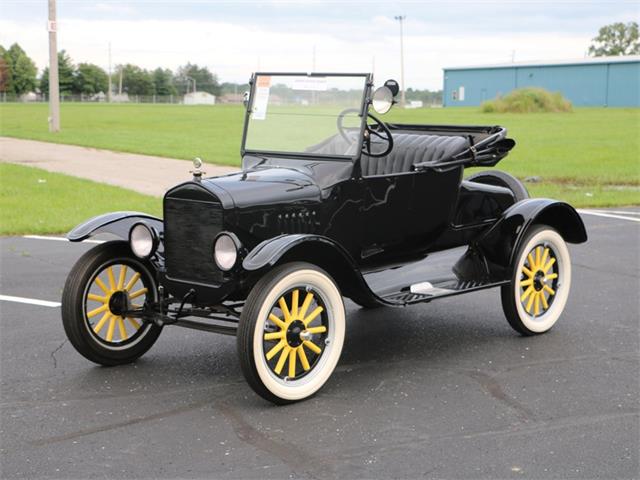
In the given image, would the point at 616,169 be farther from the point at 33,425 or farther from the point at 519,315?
the point at 33,425

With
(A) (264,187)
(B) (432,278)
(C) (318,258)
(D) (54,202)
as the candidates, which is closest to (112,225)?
(A) (264,187)

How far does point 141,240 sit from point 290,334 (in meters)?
1.19

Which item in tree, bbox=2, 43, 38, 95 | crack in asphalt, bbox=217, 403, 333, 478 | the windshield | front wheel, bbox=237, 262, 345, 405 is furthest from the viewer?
tree, bbox=2, 43, 38, 95

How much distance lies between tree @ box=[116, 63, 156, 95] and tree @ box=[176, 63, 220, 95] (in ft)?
13.9

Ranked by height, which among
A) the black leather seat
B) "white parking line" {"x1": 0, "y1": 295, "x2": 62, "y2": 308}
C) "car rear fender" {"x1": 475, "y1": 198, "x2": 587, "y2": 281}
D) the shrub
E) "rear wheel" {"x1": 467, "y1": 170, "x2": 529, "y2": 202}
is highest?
the shrub

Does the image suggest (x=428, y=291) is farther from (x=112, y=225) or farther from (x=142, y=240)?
(x=112, y=225)

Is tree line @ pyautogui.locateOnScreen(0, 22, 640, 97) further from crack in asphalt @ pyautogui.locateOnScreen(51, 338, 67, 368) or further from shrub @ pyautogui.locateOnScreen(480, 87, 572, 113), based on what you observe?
crack in asphalt @ pyautogui.locateOnScreen(51, 338, 67, 368)

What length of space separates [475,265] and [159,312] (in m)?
2.23

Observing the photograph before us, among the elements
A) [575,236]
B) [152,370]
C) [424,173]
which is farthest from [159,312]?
[575,236]

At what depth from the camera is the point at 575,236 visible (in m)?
6.45

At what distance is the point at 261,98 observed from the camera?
19.8 feet

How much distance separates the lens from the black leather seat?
611cm

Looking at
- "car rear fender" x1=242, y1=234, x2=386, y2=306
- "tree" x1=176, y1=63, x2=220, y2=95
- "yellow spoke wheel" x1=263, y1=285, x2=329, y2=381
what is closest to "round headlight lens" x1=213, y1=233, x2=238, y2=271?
"car rear fender" x1=242, y1=234, x2=386, y2=306

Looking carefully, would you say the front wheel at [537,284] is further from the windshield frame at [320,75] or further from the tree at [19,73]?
the tree at [19,73]
